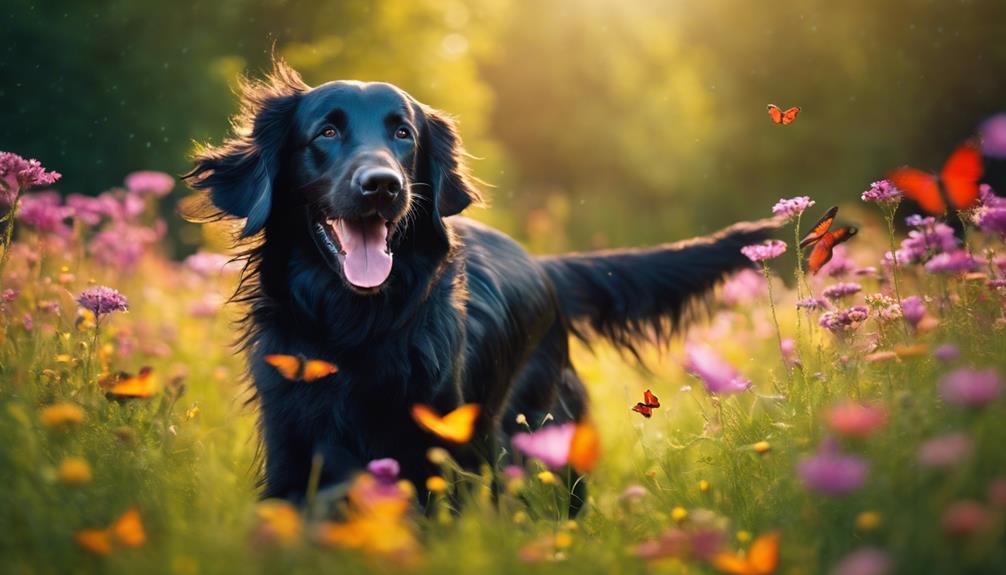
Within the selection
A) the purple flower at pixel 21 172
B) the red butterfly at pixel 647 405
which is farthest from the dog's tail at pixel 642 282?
the purple flower at pixel 21 172

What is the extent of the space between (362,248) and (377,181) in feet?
0.86

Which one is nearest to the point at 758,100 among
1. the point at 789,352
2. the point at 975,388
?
the point at 789,352

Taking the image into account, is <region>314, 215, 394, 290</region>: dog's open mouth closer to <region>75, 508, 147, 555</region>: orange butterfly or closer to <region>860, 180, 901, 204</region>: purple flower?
<region>75, 508, 147, 555</region>: orange butterfly

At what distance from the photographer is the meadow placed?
156cm

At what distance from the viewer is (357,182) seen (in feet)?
8.64

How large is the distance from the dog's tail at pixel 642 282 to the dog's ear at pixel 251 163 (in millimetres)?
1374

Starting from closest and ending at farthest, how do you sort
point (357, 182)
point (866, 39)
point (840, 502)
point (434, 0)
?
point (840, 502)
point (357, 182)
point (434, 0)
point (866, 39)

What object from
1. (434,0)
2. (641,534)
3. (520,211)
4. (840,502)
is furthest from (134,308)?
(520,211)

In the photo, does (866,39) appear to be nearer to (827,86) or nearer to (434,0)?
(827,86)

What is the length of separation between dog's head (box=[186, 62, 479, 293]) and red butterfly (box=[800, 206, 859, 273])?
3.67 ft

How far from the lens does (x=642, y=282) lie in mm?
4090

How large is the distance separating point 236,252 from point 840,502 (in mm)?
1993

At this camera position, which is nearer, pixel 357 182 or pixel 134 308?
pixel 357 182

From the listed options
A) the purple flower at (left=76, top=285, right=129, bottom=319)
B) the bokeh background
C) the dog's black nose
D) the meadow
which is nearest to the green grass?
the meadow
